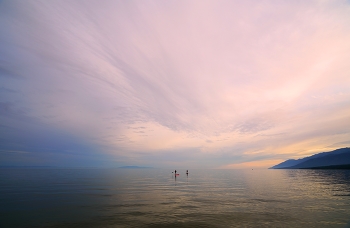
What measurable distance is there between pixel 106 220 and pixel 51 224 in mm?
5855

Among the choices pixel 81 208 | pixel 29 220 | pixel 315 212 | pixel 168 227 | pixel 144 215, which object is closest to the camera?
pixel 168 227

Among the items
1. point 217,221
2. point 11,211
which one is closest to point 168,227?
point 217,221

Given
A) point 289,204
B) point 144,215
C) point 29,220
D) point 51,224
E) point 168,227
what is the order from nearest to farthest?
point 168,227 → point 51,224 → point 29,220 → point 144,215 → point 289,204

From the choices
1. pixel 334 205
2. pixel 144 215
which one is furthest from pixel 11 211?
pixel 334 205

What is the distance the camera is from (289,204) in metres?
30.3

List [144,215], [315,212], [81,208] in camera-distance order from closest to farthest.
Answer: [144,215] < [315,212] < [81,208]

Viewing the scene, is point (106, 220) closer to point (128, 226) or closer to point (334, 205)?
point (128, 226)

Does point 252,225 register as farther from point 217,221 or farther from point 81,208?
point 81,208

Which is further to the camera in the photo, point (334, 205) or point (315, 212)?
point (334, 205)

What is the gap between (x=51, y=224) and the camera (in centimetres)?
2066

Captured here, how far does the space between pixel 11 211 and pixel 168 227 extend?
23361 mm

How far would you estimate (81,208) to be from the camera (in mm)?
27766

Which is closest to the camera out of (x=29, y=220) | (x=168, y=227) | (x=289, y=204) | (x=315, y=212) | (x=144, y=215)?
(x=168, y=227)

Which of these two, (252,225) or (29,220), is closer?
(252,225)
